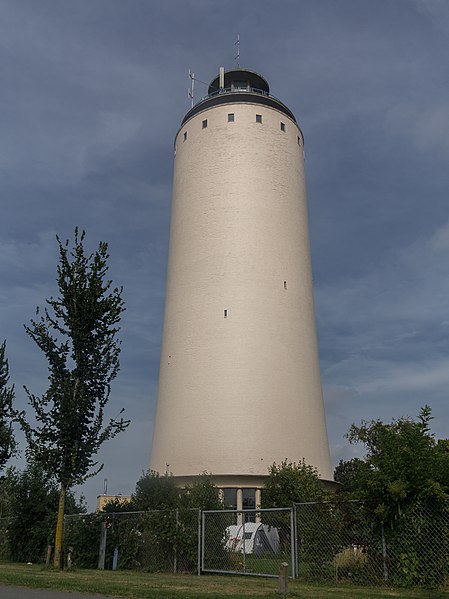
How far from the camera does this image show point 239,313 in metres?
35.8

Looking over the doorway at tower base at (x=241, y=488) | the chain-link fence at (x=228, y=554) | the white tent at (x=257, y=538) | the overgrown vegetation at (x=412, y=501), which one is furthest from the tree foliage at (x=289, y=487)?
the overgrown vegetation at (x=412, y=501)

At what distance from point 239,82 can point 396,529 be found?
3936cm

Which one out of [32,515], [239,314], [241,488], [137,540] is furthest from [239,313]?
[137,540]

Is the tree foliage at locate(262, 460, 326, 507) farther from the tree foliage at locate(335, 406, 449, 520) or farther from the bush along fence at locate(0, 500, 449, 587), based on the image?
the tree foliage at locate(335, 406, 449, 520)

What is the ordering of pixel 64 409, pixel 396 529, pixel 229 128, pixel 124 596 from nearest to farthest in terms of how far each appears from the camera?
pixel 124 596 → pixel 396 529 → pixel 64 409 → pixel 229 128

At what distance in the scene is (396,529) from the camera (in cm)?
1408

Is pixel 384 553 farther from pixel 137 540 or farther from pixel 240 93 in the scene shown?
pixel 240 93

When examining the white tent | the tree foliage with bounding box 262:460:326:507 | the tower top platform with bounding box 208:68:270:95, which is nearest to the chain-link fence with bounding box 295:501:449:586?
the white tent

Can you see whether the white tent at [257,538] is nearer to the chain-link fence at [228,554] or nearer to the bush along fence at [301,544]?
the bush along fence at [301,544]

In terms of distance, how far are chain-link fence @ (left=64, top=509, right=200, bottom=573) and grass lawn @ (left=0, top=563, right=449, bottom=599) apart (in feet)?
3.65

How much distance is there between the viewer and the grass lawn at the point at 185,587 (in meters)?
12.1

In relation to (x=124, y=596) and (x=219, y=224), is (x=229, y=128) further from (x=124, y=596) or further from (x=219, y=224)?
(x=124, y=596)

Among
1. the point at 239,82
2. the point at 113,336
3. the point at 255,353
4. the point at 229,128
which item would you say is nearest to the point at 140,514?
the point at 113,336

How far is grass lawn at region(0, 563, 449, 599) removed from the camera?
39.8ft
